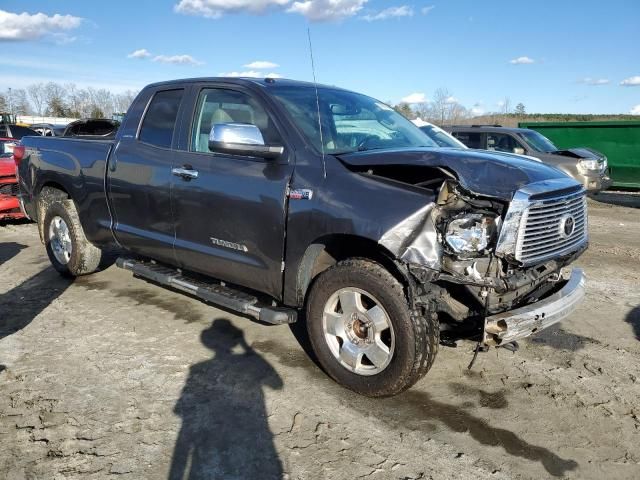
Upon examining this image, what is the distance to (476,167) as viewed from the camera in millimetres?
3281

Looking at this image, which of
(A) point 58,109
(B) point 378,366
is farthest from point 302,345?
(A) point 58,109

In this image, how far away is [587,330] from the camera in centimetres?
475

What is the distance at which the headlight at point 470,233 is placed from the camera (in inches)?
127

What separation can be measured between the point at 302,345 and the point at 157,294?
206cm

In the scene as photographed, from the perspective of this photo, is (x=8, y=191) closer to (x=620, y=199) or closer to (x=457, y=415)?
(x=457, y=415)

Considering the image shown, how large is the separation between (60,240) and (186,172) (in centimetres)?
266

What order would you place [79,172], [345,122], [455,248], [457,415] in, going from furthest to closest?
[79,172], [345,122], [457,415], [455,248]

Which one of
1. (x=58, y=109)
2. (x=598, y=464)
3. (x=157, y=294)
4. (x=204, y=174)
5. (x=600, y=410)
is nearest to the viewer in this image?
(x=598, y=464)

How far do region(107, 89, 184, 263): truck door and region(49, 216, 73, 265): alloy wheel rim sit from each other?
3.78ft

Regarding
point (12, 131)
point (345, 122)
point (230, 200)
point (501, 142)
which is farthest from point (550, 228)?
point (12, 131)

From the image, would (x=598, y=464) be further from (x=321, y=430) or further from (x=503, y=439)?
(x=321, y=430)

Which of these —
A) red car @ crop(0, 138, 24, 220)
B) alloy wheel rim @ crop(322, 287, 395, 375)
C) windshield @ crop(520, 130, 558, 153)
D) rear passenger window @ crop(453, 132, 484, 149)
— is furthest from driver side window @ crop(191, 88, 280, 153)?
windshield @ crop(520, 130, 558, 153)

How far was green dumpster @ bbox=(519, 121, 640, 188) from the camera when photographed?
15.5 m

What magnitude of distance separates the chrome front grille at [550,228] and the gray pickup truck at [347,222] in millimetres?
14
